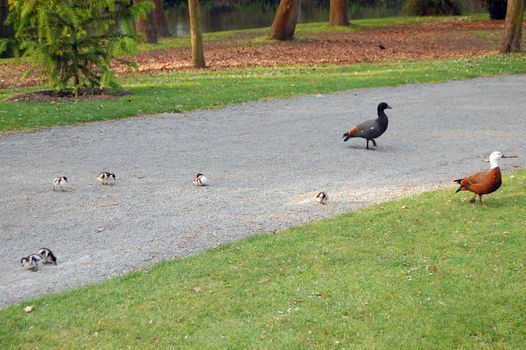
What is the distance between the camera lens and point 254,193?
11.2 m

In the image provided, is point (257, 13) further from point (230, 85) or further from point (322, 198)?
point (322, 198)

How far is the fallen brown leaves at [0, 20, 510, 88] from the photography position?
28266 millimetres

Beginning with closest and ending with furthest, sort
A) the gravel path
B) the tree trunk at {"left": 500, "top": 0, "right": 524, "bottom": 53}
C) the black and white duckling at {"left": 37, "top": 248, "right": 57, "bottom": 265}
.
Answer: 1. the black and white duckling at {"left": 37, "top": 248, "right": 57, "bottom": 265}
2. the gravel path
3. the tree trunk at {"left": 500, "top": 0, "right": 524, "bottom": 53}

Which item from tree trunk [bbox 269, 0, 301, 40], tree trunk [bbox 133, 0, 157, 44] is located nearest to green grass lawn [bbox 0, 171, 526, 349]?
tree trunk [bbox 269, 0, 301, 40]

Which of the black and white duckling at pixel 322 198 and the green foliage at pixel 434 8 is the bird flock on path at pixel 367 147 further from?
the green foliage at pixel 434 8

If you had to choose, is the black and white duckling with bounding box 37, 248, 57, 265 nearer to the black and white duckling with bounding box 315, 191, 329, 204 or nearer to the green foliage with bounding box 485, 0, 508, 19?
the black and white duckling with bounding box 315, 191, 329, 204

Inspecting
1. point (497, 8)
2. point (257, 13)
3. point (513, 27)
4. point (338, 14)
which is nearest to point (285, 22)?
point (338, 14)

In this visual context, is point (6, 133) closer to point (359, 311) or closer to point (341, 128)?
point (341, 128)

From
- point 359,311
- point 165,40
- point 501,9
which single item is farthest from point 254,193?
point 501,9

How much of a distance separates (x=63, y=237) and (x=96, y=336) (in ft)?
9.69

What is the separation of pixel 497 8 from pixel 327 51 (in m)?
17.6

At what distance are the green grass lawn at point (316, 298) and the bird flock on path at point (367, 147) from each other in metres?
0.64

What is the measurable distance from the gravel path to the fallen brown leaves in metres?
9.49

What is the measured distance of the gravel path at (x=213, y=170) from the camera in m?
9.09
